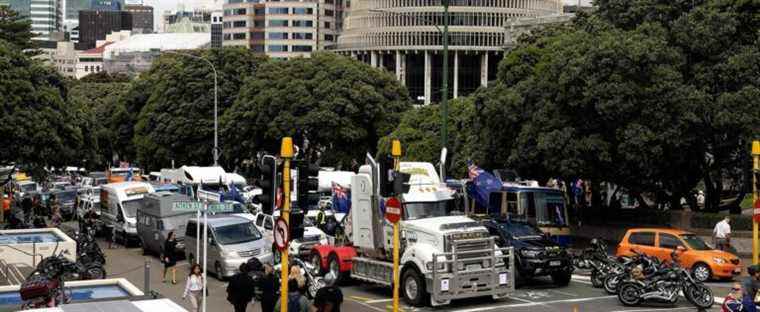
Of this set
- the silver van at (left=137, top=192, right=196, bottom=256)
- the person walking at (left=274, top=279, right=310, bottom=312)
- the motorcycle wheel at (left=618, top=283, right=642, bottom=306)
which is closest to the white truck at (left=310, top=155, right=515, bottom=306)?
the motorcycle wheel at (left=618, top=283, right=642, bottom=306)

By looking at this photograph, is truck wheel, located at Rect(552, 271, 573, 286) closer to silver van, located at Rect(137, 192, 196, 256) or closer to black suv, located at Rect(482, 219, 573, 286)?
black suv, located at Rect(482, 219, 573, 286)

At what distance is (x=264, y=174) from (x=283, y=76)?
5509 centimetres

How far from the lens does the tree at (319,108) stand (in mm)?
71875

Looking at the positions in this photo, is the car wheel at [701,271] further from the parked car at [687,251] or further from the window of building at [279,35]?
the window of building at [279,35]

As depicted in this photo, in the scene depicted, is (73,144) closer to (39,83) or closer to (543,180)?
(39,83)

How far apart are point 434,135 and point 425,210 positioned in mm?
32911

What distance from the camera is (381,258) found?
28656 millimetres

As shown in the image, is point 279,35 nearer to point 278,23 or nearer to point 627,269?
point 278,23

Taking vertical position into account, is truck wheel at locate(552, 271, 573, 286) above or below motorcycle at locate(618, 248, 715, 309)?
below

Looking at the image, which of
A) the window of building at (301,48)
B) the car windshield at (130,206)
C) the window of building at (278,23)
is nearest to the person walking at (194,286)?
the car windshield at (130,206)

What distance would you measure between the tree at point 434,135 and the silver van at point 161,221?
16.0m

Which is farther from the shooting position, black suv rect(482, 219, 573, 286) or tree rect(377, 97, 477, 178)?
tree rect(377, 97, 477, 178)

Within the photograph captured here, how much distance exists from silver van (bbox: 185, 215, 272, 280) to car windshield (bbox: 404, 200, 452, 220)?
5.28 meters

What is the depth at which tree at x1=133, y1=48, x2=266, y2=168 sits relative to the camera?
8181cm
